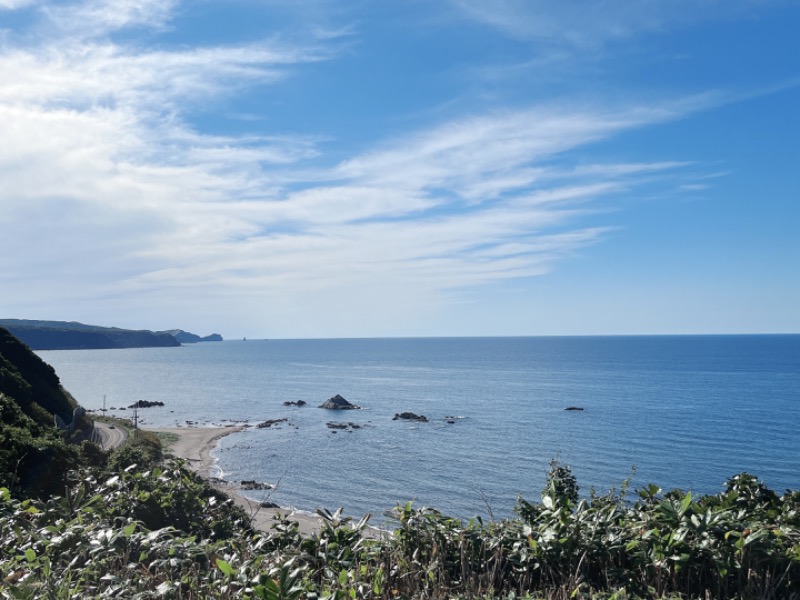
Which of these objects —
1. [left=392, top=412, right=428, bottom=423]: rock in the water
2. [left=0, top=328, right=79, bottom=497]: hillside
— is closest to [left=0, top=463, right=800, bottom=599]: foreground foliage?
[left=0, top=328, right=79, bottom=497]: hillside

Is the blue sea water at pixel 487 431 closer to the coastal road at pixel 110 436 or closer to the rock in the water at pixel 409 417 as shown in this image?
the rock in the water at pixel 409 417

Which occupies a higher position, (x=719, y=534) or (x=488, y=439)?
(x=719, y=534)

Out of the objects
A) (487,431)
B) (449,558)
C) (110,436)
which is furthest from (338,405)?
(449,558)

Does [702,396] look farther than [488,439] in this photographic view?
Yes

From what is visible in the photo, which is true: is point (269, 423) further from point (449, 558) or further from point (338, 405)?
point (449, 558)

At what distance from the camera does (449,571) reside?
14.7 ft

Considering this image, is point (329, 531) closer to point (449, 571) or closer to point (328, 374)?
point (449, 571)

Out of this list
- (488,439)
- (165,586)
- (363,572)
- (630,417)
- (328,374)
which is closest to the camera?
(165,586)

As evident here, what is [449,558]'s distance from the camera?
15.0ft

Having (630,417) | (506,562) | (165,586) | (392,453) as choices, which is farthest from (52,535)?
(630,417)

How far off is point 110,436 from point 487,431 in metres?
39.6

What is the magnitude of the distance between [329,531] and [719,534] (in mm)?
2814

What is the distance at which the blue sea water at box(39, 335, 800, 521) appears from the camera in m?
47.4

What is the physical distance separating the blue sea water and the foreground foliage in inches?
328
